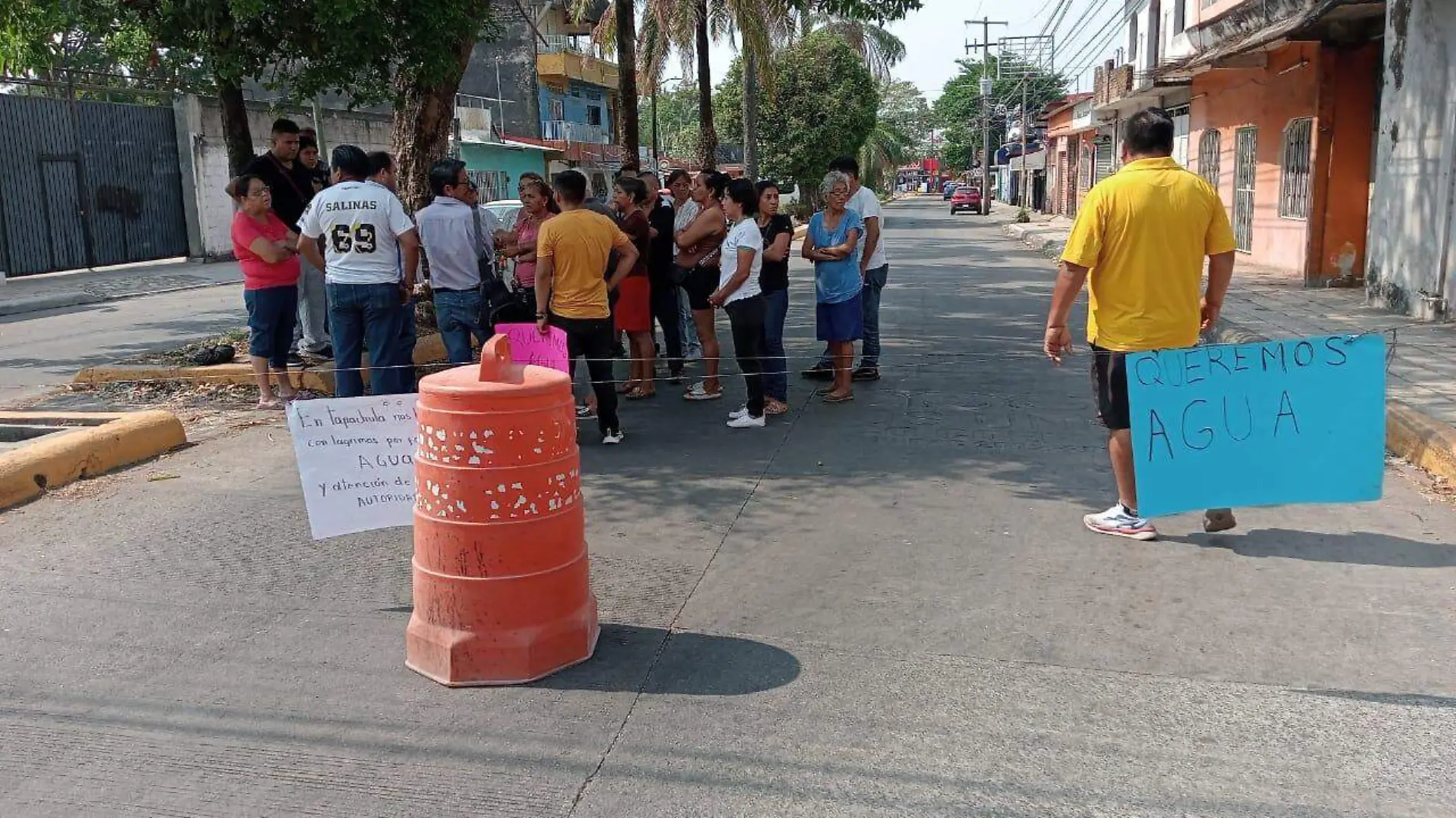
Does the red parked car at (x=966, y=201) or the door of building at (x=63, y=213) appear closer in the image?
the door of building at (x=63, y=213)

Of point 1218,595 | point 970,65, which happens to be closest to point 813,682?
point 1218,595

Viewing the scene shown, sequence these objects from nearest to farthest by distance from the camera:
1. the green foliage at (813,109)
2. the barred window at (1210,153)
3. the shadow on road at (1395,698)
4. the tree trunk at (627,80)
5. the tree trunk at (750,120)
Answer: the shadow on road at (1395,698) → the tree trunk at (627,80) → the barred window at (1210,153) → the tree trunk at (750,120) → the green foliage at (813,109)

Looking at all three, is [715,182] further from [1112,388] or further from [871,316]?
[1112,388]

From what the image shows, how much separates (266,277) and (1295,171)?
50.4 feet

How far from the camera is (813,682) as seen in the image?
3.88 metres

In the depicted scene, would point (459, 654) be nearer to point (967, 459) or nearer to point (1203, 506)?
point (1203, 506)

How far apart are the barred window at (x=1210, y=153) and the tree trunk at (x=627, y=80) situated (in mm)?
11801

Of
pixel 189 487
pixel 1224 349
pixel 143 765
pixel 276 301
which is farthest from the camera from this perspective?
pixel 276 301

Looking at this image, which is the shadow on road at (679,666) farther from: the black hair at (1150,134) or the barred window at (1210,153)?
the barred window at (1210,153)

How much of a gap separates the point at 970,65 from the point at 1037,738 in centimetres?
11334

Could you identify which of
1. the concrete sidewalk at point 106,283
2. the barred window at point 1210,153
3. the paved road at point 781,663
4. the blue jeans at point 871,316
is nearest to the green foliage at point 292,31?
the paved road at point 781,663

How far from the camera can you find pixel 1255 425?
5051 millimetres

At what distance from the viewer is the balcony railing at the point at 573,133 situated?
48781 mm

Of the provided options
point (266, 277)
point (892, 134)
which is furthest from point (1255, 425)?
point (892, 134)
